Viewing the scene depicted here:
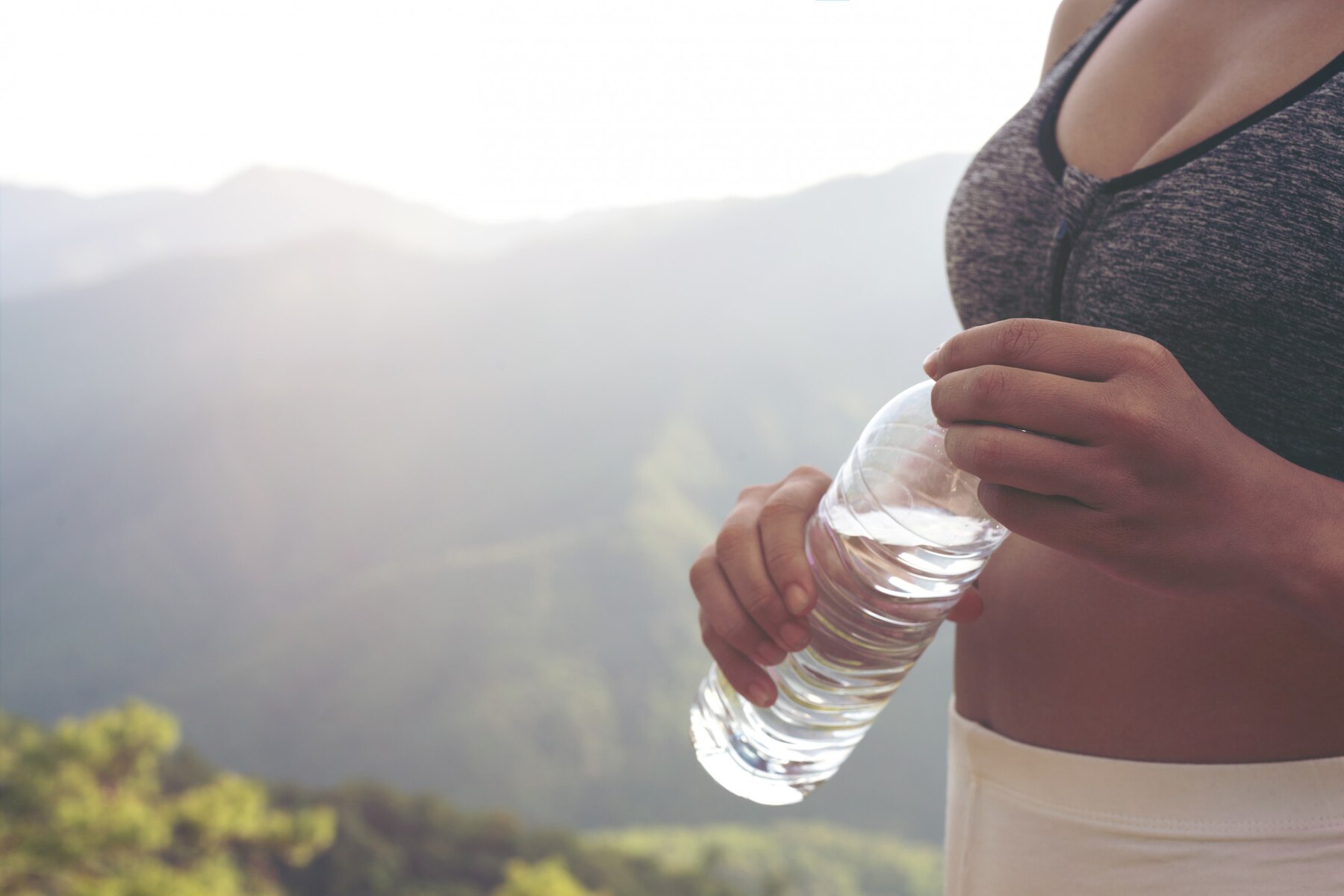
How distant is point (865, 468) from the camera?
57 centimetres

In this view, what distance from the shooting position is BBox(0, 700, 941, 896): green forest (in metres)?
1.96

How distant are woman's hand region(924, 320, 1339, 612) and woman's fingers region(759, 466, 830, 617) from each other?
17 cm

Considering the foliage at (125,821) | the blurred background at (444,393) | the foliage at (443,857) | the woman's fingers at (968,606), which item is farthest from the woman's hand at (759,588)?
the foliage at (443,857)

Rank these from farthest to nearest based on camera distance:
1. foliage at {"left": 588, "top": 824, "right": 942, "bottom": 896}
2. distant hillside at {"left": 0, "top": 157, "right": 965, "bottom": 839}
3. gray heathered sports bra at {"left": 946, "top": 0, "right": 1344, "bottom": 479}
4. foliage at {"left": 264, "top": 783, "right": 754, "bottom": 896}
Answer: foliage at {"left": 588, "top": 824, "right": 942, "bottom": 896} → distant hillside at {"left": 0, "top": 157, "right": 965, "bottom": 839} → foliage at {"left": 264, "top": 783, "right": 754, "bottom": 896} → gray heathered sports bra at {"left": 946, "top": 0, "right": 1344, "bottom": 479}

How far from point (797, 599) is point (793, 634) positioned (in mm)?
28

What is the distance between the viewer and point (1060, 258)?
561mm

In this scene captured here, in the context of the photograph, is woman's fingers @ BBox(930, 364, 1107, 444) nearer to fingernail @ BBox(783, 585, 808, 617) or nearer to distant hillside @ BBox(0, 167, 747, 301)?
fingernail @ BBox(783, 585, 808, 617)

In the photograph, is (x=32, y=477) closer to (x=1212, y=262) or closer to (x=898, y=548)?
(x=898, y=548)

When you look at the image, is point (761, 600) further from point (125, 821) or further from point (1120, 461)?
point (125, 821)

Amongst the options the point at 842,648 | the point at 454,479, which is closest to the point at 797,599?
the point at 842,648

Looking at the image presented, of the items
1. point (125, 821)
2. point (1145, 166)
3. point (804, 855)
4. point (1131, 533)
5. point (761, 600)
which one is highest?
point (1145, 166)

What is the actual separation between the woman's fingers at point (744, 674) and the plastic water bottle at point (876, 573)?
0.06 meters

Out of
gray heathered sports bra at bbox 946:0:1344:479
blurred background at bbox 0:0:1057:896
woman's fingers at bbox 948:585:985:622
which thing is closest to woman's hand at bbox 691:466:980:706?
woman's fingers at bbox 948:585:985:622

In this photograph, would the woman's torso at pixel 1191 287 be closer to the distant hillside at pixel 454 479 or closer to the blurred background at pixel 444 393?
the blurred background at pixel 444 393
